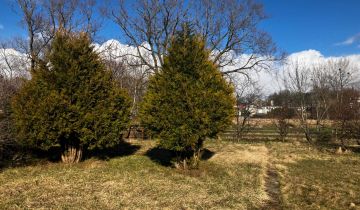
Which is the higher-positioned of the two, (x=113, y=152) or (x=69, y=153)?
(x=69, y=153)

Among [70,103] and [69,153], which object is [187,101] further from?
[69,153]

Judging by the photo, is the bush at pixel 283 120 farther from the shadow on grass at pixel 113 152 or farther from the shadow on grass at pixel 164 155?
the shadow on grass at pixel 113 152

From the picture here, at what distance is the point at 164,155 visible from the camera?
43.3ft

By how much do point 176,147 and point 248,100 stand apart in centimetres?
1629

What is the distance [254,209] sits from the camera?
23.6 ft

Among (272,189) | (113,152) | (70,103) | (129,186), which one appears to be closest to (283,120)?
(113,152)

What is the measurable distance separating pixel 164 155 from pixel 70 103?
4.73 metres

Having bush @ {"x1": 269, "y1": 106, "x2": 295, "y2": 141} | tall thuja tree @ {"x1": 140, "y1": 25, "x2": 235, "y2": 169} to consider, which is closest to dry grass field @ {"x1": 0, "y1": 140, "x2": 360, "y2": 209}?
tall thuja tree @ {"x1": 140, "y1": 25, "x2": 235, "y2": 169}

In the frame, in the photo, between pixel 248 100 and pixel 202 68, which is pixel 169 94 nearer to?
pixel 202 68

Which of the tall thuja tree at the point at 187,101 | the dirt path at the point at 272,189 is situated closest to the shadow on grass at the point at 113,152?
the tall thuja tree at the point at 187,101

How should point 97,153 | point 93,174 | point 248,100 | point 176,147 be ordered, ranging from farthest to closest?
1. point 248,100
2. point 97,153
3. point 176,147
4. point 93,174

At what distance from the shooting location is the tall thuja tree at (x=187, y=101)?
985cm

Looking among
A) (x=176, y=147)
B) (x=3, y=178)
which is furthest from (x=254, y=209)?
(x=3, y=178)

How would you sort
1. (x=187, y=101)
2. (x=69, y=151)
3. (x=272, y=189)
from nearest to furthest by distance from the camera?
(x=272, y=189)
(x=187, y=101)
(x=69, y=151)
